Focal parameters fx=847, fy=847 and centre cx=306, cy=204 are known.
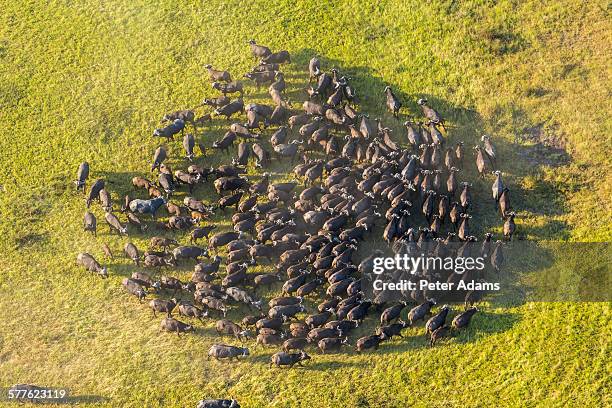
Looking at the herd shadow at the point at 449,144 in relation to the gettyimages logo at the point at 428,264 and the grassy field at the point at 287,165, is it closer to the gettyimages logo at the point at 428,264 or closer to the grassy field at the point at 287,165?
the grassy field at the point at 287,165

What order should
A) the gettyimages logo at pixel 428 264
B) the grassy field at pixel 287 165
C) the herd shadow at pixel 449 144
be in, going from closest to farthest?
the grassy field at pixel 287 165 < the herd shadow at pixel 449 144 < the gettyimages logo at pixel 428 264

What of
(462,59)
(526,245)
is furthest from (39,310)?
(462,59)

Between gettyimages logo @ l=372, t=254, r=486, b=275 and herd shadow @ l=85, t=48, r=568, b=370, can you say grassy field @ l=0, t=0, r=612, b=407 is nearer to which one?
herd shadow @ l=85, t=48, r=568, b=370

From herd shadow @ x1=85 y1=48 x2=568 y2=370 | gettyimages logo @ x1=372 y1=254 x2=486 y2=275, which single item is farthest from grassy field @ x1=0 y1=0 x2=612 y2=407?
gettyimages logo @ x1=372 y1=254 x2=486 y2=275

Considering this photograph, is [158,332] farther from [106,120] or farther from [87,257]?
[106,120]

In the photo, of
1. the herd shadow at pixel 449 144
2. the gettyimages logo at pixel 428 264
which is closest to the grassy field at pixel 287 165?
the herd shadow at pixel 449 144

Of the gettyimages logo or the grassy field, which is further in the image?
the gettyimages logo

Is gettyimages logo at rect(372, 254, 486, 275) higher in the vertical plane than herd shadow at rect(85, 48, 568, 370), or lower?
lower

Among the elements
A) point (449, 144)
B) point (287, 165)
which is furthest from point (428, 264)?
point (287, 165)

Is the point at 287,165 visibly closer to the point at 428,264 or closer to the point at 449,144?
the point at 449,144
